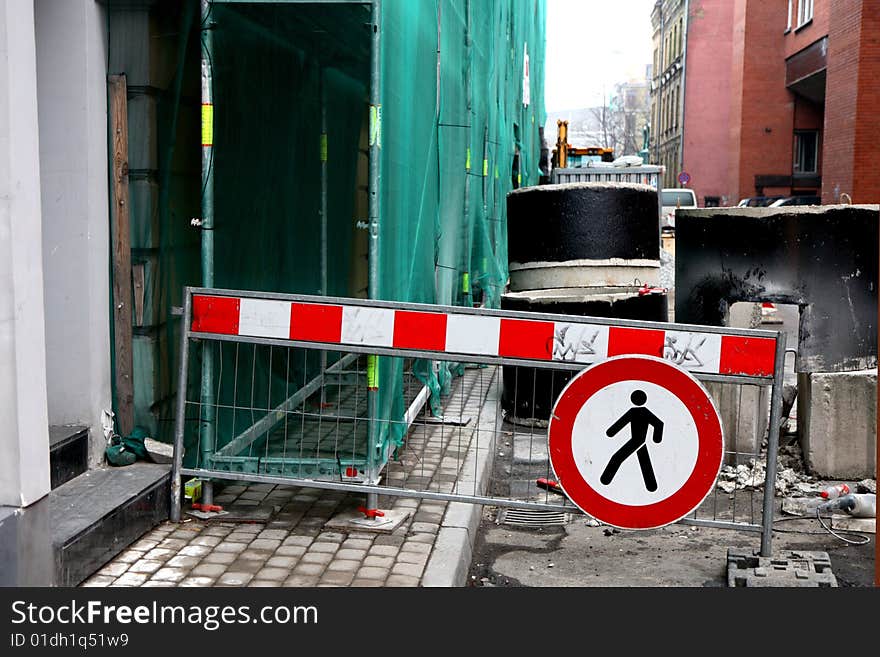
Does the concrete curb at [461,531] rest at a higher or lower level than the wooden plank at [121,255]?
lower

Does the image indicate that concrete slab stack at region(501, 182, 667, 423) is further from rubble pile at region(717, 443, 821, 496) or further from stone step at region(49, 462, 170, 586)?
stone step at region(49, 462, 170, 586)

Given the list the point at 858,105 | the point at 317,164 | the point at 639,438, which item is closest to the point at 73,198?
the point at 317,164

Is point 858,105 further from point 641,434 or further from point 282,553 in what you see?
point 282,553

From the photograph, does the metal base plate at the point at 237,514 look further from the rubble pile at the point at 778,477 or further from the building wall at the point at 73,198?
the rubble pile at the point at 778,477

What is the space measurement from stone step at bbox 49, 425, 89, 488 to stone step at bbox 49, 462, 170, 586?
42 millimetres

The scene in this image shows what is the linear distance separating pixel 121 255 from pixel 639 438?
9.37 feet

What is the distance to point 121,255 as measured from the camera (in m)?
5.58

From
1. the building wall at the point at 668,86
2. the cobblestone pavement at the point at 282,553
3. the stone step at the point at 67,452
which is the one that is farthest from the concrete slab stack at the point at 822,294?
the building wall at the point at 668,86

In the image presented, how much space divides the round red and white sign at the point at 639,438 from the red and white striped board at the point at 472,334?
0.80 ft

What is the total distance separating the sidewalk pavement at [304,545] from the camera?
4617 millimetres

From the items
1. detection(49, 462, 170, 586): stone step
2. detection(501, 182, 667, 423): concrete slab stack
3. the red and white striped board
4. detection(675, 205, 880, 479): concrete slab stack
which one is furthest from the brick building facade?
detection(49, 462, 170, 586): stone step

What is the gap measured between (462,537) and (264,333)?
141 centimetres
